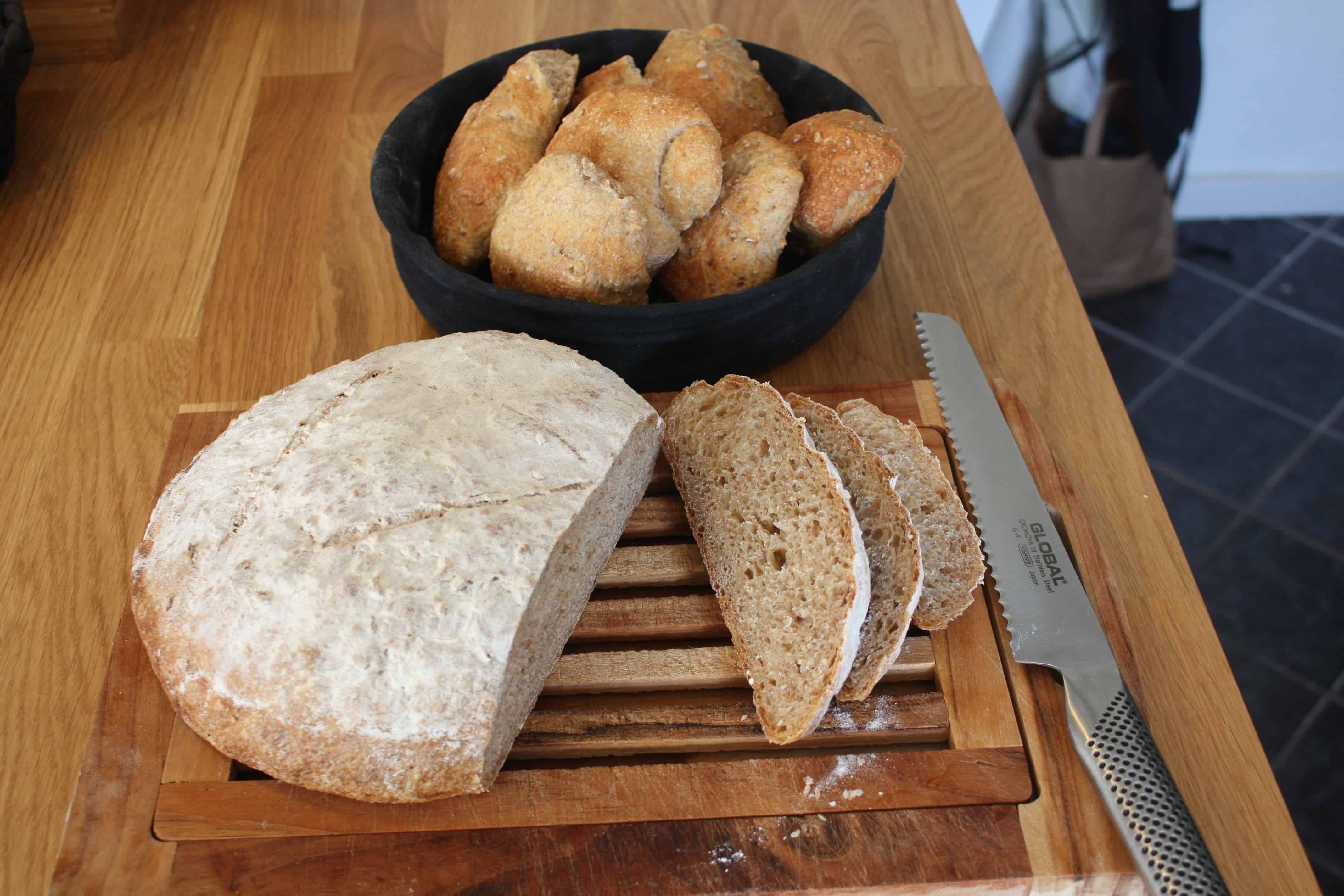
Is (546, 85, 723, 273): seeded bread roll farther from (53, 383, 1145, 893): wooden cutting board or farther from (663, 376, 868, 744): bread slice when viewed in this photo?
(53, 383, 1145, 893): wooden cutting board

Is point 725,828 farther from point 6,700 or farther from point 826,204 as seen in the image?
point 6,700

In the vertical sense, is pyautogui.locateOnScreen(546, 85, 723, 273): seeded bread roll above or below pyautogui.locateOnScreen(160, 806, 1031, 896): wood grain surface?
above

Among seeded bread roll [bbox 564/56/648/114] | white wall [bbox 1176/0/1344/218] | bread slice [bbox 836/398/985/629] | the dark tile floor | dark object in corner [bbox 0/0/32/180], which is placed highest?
seeded bread roll [bbox 564/56/648/114]

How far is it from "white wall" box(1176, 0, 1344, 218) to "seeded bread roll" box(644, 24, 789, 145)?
1.97 meters

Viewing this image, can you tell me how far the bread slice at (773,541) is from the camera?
0.98 meters

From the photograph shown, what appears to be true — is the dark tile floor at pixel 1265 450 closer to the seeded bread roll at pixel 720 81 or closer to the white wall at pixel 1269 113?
the white wall at pixel 1269 113

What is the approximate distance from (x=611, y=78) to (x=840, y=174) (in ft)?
1.19

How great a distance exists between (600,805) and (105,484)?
2.74ft

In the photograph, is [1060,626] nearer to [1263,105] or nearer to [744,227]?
[744,227]

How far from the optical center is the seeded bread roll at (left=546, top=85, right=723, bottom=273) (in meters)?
1.15

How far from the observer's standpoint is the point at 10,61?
156 cm

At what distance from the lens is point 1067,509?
1180 millimetres

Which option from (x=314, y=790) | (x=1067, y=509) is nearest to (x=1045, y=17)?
(x=1067, y=509)

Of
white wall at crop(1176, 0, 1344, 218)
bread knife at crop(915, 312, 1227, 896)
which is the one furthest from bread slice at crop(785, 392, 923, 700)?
white wall at crop(1176, 0, 1344, 218)
